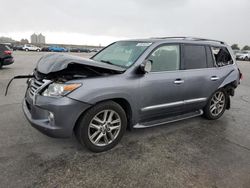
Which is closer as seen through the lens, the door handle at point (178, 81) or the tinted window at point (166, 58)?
the tinted window at point (166, 58)

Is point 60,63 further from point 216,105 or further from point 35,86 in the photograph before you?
point 216,105

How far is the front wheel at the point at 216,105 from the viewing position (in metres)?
4.57

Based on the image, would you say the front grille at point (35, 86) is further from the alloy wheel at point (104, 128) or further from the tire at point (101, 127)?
the alloy wheel at point (104, 128)

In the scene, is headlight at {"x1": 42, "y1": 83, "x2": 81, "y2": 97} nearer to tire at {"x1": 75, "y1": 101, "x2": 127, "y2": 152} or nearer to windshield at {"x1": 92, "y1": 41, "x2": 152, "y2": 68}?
tire at {"x1": 75, "y1": 101, "x2": 127, "y2": 152}

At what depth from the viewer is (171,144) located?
3480 mm

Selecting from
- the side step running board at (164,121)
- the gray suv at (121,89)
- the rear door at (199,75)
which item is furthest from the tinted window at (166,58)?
the side step running board at (164,121)

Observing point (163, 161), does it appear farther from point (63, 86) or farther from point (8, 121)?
point (8, 121)

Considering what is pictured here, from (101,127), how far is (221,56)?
332cm

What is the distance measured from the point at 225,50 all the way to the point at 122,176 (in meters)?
3.82

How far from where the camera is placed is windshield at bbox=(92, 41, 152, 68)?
11.5 ft

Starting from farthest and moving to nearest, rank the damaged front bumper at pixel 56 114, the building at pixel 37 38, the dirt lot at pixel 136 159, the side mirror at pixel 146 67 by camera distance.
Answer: the building at pixel 37 38 < the side mirror at pixel 146 67 < the damaged front bumper at pixel 56 114 < the dirt lot at pixel 136 159

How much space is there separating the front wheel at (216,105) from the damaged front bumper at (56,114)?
2891mm

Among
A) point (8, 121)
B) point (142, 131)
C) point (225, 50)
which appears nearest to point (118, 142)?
→ point (142, 131)

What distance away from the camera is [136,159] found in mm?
2971
